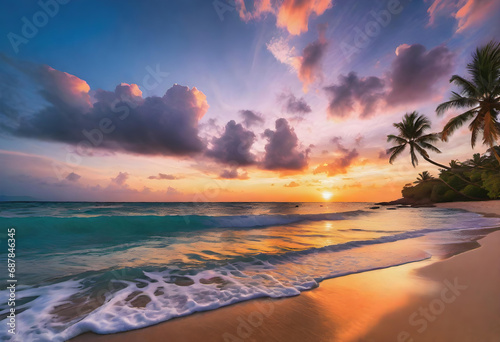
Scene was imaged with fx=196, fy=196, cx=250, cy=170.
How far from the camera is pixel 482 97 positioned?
54.2 feet

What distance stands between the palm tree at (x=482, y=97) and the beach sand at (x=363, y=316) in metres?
19.5

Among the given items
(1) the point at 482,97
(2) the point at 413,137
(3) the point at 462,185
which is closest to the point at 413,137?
(2) the point at 413,137

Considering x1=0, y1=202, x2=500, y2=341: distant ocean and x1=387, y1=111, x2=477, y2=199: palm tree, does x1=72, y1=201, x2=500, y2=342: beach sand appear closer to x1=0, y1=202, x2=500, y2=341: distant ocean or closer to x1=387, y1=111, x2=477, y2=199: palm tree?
x1=0, y1=202, x2=500, y2=341: distant ocean

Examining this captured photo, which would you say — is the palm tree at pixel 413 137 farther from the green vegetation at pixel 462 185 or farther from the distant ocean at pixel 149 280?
the distant ocean at pixel 149 280

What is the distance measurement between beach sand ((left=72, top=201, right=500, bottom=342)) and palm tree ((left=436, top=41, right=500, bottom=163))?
766 inches

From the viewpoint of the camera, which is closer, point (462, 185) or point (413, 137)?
point (413, 137)

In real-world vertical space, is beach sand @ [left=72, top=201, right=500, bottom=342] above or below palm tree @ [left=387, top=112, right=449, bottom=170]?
below

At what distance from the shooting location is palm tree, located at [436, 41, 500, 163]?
599 inches

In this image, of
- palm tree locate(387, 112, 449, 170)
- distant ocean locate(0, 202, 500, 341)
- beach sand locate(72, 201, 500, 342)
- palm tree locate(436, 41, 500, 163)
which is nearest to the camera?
beach sand locate(72, 201, 500, 342)

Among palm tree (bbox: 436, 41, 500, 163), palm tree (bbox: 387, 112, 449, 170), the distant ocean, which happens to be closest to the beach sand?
the distant ocean

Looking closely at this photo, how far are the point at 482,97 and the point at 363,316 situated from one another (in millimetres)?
24240

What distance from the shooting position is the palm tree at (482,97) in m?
15.2

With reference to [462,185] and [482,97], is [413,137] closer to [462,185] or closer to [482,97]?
[482,97]

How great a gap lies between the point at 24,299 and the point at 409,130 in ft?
120
